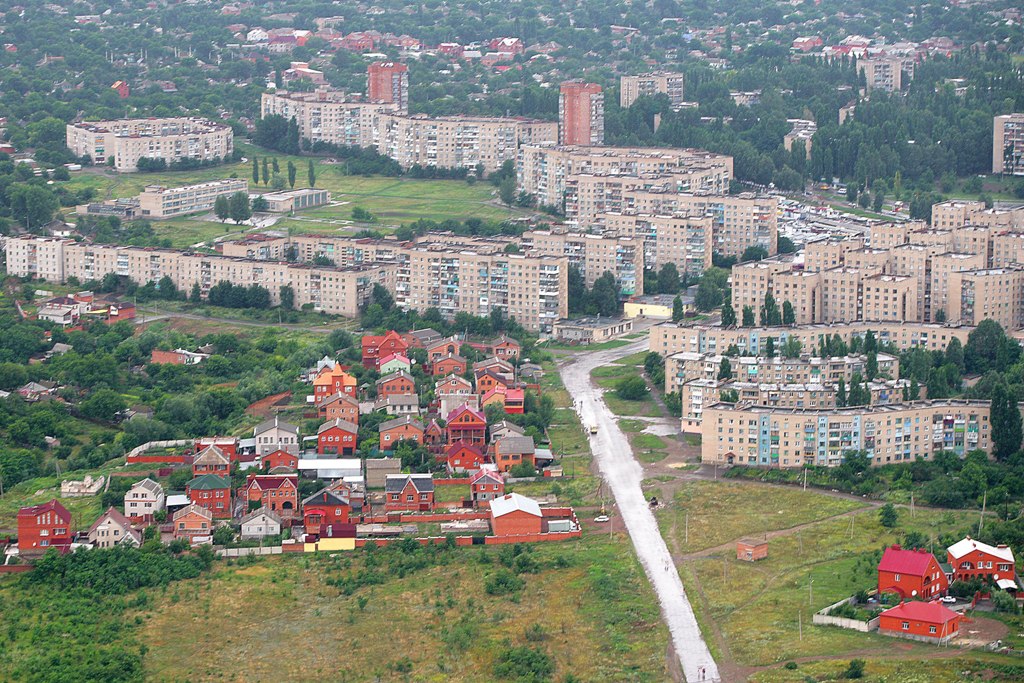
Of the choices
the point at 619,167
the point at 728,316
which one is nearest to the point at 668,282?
the point at 728,316

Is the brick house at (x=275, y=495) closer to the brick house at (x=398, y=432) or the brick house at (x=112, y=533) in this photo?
the brick house at (x=112, y=533)

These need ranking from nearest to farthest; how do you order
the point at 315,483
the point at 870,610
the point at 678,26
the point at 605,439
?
the point at 870,610 < the point at 315,483 < the point at 605,439 < the point at 678,26

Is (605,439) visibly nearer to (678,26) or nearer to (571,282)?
(571,282)

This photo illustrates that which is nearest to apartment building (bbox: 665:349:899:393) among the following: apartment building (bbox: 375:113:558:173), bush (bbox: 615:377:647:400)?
bush (bbox: 615:377:647:400)

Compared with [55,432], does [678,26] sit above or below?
above

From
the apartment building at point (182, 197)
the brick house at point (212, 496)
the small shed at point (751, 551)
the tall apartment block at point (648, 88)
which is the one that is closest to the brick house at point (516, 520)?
the small shed at point (751, 551)

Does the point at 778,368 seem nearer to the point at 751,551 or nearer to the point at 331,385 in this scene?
the point at 331,385

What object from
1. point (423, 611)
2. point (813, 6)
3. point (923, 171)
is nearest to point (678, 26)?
point (813, 6)
